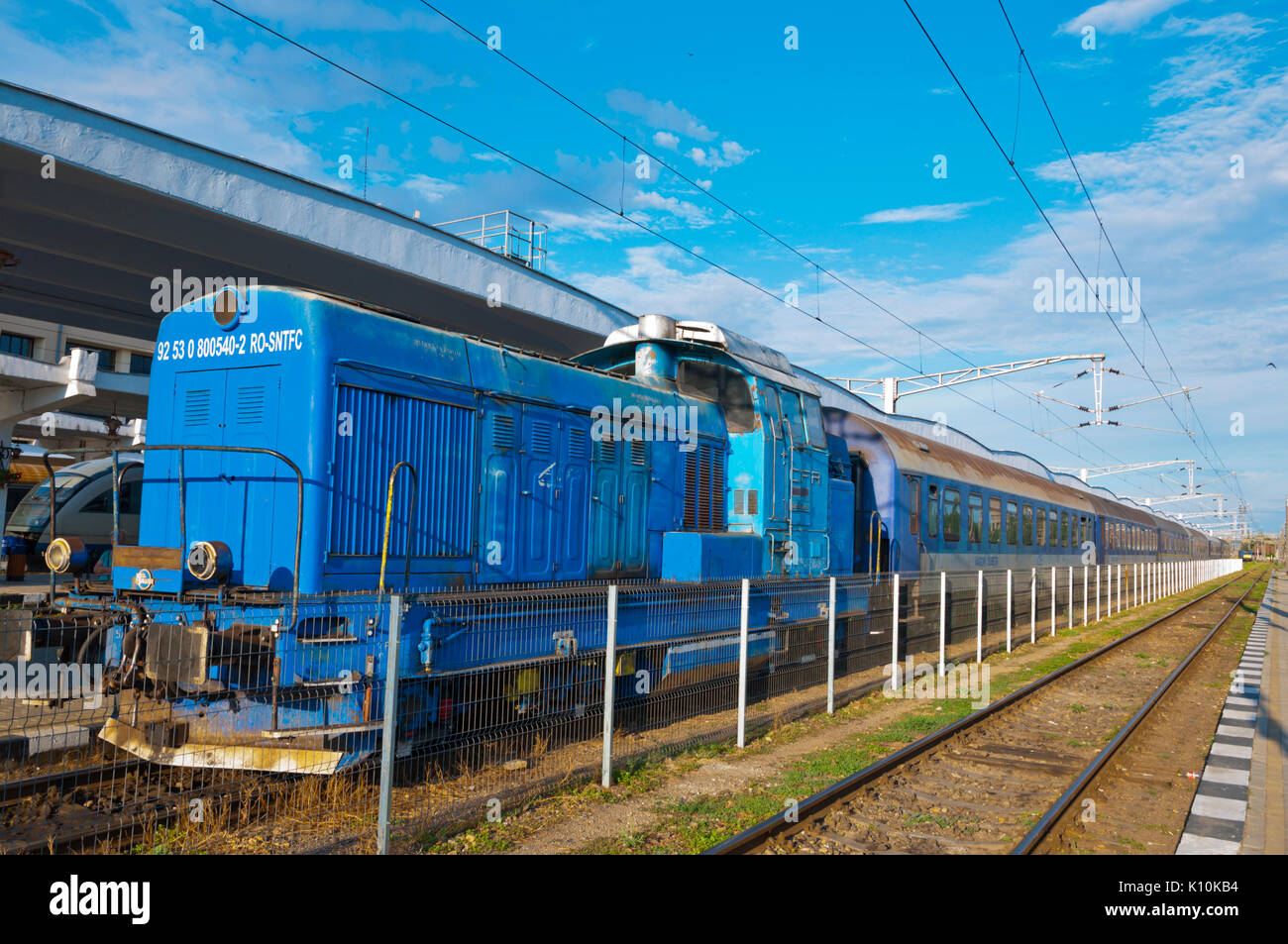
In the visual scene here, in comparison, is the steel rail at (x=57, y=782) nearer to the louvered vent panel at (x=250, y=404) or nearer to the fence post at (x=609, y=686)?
the louvered vent panel at (x=250, y=404)

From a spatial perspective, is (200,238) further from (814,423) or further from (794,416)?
(814,423)

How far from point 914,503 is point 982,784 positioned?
28.3 feet

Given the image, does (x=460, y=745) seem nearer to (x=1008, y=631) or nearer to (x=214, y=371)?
(x=214, y=371)

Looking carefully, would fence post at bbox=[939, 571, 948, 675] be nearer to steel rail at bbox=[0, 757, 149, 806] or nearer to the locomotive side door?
the locomotive side door

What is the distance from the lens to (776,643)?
9.27m

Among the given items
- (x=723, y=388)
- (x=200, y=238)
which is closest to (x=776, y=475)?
(x=723, y=388)

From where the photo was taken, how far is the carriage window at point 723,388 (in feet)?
32.9

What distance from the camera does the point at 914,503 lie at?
15.2 m

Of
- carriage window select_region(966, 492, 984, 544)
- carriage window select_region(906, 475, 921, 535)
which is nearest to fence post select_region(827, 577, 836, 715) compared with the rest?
carriage window select_region(906, 475, 921, 535)

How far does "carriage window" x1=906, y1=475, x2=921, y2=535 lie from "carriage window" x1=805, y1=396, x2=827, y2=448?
412 centimetres

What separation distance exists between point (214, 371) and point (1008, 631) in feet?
43.9
